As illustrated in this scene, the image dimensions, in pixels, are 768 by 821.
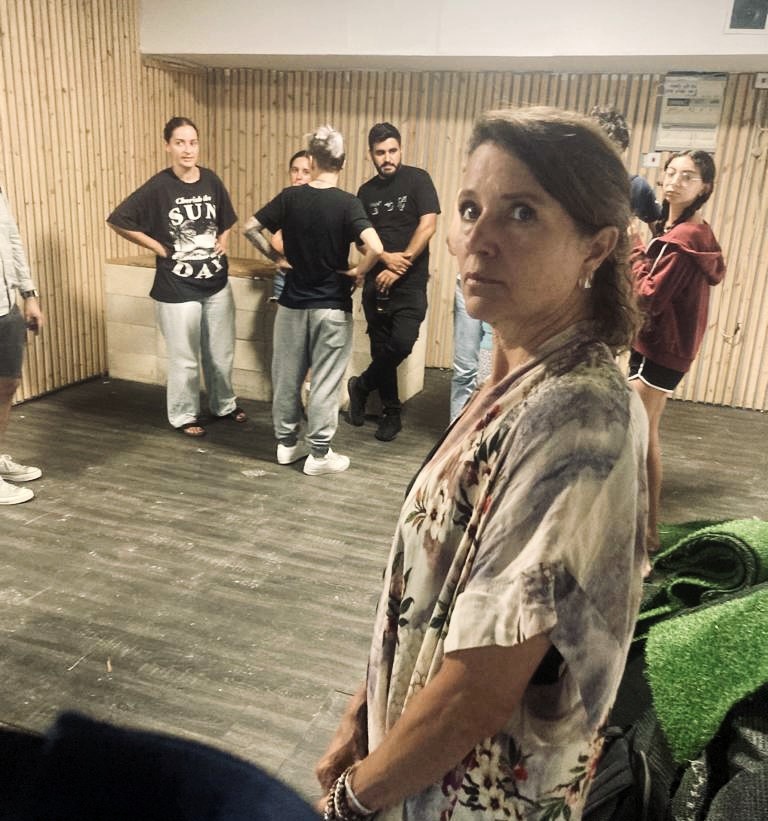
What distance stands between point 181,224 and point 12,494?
5.70ft

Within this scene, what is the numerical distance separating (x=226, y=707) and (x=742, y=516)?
268 centimetres

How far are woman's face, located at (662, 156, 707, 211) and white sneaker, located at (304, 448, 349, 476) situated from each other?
2115 mm

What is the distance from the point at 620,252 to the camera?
0.88m

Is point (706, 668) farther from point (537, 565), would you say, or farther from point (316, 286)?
point (316, 286)

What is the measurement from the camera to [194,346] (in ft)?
14.7

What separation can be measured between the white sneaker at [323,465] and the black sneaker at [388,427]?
1.74ft

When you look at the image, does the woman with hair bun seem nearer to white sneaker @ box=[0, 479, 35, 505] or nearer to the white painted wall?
white sneaker @ box=[0, 479, 35, 505]

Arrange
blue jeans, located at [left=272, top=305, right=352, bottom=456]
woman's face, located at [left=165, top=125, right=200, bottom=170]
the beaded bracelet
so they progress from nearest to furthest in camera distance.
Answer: the beaded bracelet, blue jeans, located at [left=272, top=305, right=352, bottom=456], woman's face, located at [left=165, top=125, right=200, bottom=170]

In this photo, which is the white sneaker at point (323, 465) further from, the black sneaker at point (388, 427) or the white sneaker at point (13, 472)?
the white sneaker at point (13, 472)

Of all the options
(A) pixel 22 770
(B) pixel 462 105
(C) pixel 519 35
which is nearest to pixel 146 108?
(B) pixel 462 105

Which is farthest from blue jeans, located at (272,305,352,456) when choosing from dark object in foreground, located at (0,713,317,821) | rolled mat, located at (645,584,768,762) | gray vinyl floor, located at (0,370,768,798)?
dark object in foreground, located at (0,713,317,821)

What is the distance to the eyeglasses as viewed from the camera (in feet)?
9.08

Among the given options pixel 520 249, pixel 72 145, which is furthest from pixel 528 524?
pixel 72 145

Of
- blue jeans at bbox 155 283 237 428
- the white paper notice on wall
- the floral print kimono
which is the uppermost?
the white paper notice on wall
